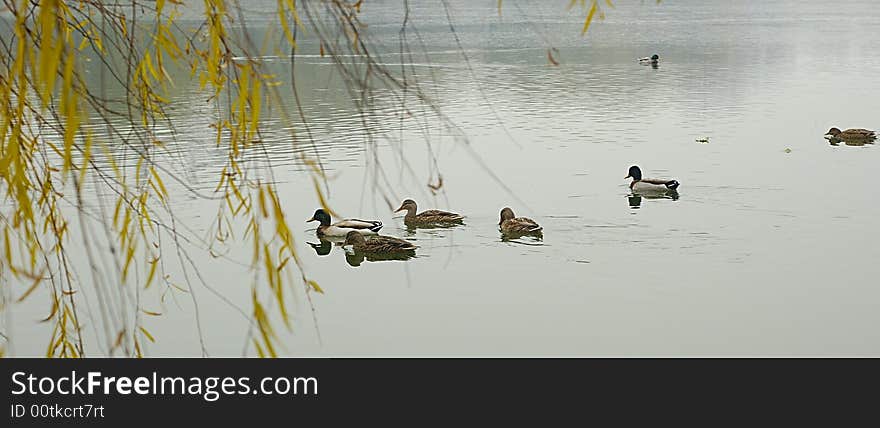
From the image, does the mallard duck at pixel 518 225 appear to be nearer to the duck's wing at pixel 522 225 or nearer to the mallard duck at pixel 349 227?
the duck's wing at pixel 522 225

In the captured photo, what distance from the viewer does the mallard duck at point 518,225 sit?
800 centimetres

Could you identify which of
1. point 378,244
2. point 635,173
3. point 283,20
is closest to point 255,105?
point 283,20

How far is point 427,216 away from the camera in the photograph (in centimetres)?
853

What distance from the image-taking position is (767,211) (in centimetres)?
893

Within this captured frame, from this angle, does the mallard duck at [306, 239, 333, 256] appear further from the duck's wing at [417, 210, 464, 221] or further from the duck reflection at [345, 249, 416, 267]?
the duck's wing at [417, 210, 464, 221]

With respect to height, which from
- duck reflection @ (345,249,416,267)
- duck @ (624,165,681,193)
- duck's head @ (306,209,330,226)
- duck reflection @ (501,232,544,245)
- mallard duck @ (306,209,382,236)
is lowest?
duck reflection @ (345,249,416,267)

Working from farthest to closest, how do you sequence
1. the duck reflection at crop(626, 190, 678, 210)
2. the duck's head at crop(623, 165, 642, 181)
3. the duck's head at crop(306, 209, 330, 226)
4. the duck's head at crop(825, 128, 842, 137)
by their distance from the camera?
the duck's head at crop(825, 128, 842, 137), the duck's head at crop(623, 165, 642, 181), the duck reflection at crop(626, 190, 678, 210), the duck's head at crop(306, 209, 330, 226)

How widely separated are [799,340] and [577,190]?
147 inches

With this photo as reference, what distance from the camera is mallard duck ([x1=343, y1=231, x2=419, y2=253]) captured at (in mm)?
7867

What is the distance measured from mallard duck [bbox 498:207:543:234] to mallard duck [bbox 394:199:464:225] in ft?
1.24

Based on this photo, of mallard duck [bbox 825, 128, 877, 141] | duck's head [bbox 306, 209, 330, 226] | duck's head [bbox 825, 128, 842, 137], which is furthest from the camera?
duck's head [bbox 825, 128, 842, 137]

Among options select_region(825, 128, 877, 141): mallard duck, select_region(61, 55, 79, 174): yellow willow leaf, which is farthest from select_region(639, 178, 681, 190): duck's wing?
select_region(61, 55, 79, 174): yellow willow leaf
